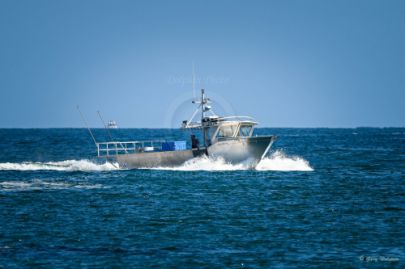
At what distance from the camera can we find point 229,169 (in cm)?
5744

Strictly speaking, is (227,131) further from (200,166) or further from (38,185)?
(38,185)

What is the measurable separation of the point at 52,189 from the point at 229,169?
625 inches

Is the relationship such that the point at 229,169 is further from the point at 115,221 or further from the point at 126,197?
the point at 115,221

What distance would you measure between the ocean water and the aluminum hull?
83 centimetres

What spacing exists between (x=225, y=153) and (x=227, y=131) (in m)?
1.78

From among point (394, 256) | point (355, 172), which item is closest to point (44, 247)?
point (394, 256)

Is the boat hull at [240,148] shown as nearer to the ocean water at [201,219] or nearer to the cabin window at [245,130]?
the ocean water at [201,219]

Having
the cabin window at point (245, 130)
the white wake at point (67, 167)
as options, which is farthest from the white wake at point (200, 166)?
the cabin window at point (245, 130)

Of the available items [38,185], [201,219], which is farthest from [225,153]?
[201,219]

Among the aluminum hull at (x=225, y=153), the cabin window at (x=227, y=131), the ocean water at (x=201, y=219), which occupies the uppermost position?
the cabin window at (x=227, y=131)

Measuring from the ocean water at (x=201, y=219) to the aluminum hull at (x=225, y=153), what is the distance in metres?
0.83

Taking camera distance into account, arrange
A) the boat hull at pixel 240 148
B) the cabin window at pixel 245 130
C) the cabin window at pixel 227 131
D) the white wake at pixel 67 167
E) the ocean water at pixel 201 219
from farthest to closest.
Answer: the white wake at pixel 67 167 → the cabin window at pixel 245 130 → the cabin window at pixel 227 131 → the boat hull at pixel 240 148 → the ocean water at pixel 201 219

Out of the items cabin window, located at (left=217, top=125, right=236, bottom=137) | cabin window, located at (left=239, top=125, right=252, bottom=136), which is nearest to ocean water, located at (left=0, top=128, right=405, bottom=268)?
cabin window, located at (left=217, top=125, right=236, bottom=137)

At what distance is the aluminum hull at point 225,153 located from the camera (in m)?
55.4
